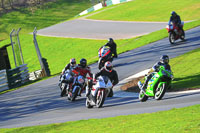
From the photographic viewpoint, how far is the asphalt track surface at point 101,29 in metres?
45.2

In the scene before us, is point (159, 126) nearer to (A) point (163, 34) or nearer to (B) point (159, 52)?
(B) point (159, 52)

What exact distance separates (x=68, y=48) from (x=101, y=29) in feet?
26.8

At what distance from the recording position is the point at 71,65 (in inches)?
709

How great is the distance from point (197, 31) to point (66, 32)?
76.0 feet

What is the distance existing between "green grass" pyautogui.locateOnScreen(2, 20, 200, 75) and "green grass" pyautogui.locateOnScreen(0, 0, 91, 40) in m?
20.5

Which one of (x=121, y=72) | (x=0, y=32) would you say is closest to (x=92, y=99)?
(x=121, y=72)

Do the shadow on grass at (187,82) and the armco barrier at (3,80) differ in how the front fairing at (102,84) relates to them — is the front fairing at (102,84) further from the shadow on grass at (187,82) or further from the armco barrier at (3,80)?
the armco barrier at (3,80)

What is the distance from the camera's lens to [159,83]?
44.0 feet

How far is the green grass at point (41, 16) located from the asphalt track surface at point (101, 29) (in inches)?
502

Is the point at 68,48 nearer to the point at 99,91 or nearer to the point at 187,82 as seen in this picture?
the point at 187,82

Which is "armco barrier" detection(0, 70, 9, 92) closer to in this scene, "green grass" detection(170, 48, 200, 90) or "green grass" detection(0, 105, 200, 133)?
"green grass" detection(170, 48, 200, 90)

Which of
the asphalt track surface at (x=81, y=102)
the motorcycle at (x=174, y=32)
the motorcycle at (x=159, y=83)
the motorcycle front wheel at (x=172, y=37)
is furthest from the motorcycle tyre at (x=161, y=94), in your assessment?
the motorcycle front wheel at (x=172, y=37)

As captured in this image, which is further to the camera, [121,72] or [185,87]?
[121,72]

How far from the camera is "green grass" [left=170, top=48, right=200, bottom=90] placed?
16.5 meters
